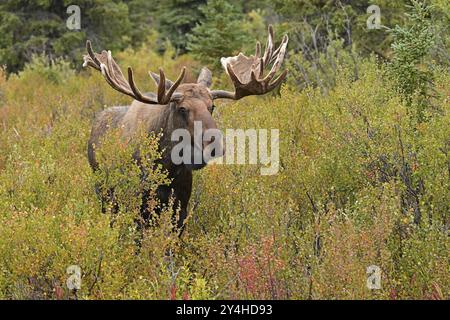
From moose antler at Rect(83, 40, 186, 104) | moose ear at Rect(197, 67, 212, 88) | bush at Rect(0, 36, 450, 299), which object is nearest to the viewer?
Answer: bush at Rect(0, 36, 450, 299)

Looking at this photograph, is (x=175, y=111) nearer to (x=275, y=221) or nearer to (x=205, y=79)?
(x=205, y=79)

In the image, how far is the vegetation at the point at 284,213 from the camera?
4949mm

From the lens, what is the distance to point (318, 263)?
5.03 m

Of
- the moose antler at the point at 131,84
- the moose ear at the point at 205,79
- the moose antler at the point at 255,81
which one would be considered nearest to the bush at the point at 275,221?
the moose antler at the point at 131,84

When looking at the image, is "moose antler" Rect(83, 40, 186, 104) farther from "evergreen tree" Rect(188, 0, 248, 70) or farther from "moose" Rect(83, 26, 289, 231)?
"evergreen tree" Rect(188, 0, 248, 70)

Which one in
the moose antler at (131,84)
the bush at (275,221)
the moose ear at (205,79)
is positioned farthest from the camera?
the moose ear at (205,79)

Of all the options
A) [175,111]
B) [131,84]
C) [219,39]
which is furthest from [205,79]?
[219,39]

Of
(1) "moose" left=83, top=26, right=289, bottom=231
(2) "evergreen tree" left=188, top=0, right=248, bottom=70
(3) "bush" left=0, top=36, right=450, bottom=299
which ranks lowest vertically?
(3) "bush" left=0, top=36, right=450, bottom=299

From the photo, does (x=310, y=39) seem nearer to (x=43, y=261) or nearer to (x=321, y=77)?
(x=321, y=77)

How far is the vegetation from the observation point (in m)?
4.95

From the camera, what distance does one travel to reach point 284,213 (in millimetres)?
5781

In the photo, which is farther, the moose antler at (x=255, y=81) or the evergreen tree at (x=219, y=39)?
the evergreen tree at (x=219, y=39)

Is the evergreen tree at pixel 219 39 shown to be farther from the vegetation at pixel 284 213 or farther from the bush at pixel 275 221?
the bush at pixel 275 221

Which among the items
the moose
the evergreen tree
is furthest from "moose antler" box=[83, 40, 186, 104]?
the evergreen tree
